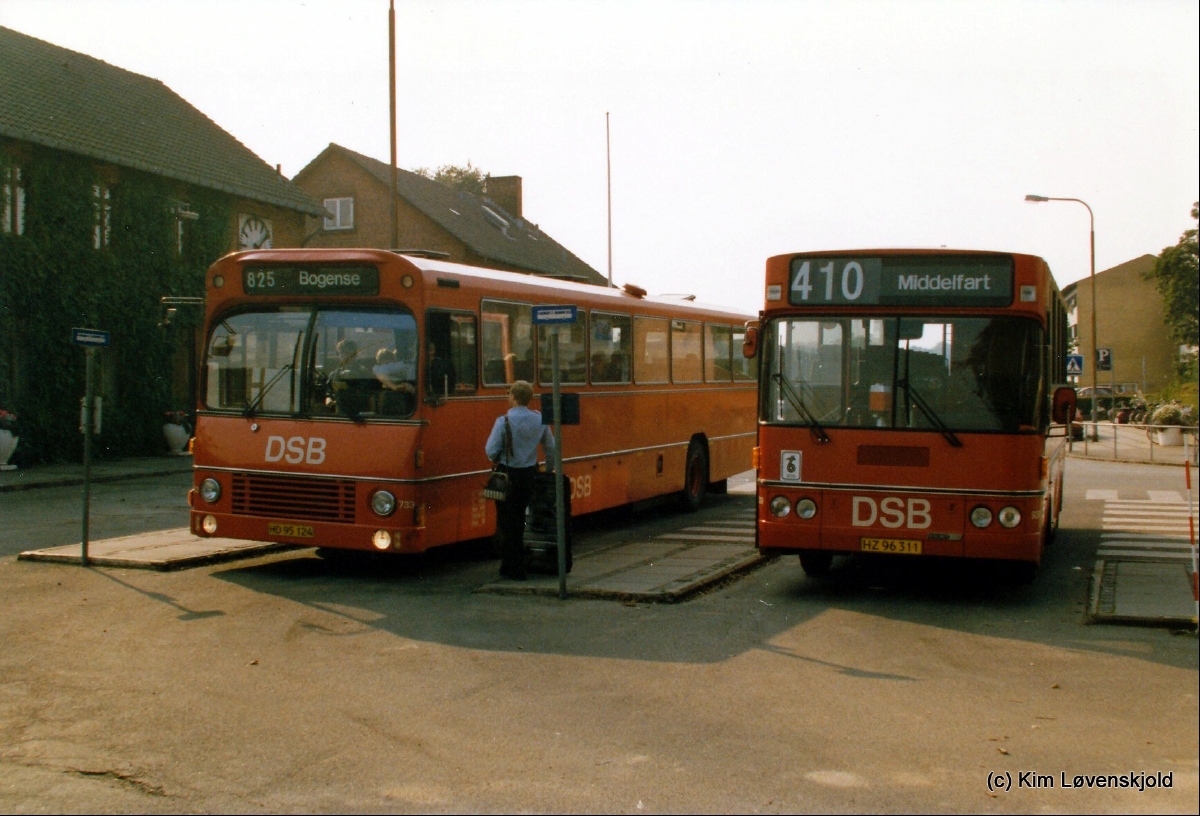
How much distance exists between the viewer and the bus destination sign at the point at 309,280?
11586 mm

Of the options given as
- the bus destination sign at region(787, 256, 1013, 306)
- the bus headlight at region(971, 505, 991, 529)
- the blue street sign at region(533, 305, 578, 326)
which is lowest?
the bus headlight at region(971, 505, 991, 529)

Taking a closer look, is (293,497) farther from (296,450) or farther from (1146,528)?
(1146,528)

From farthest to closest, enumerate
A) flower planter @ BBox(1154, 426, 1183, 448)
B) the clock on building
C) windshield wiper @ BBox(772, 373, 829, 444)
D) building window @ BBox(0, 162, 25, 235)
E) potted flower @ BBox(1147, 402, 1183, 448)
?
flower planter @ BBox(1154, 426, 1183, 448), potted flower @ BBox(1147, 402, 1183, 448), the clock on building, building window @ BBox(0, 162, 25, 235), windshield wiper @ BBox(772, 373, 829, 444)

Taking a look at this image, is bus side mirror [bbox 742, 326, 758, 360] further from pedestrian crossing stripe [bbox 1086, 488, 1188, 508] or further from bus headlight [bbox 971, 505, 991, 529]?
pedestrian crossing stripe [bbox 1086, 488, 1188, 508]

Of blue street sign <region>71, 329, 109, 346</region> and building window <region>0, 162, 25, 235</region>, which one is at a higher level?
building window <region>0, 162, 25, 235</region>

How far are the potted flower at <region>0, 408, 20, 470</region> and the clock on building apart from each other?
11.4 metres

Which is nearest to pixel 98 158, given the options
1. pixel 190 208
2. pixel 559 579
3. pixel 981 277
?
pixel 190 208

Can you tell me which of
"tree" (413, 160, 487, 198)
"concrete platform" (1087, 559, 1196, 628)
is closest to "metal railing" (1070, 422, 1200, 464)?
"concrete platform" (1087, 559, 1196, 628)

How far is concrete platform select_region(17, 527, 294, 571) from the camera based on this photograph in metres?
12.5

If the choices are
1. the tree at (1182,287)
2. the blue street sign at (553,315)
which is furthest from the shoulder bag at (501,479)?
the tree at (1182,287)

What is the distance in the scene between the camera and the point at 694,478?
1908 cm

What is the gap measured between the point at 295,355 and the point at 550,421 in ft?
8.28

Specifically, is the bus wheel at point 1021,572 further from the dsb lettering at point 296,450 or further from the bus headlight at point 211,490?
the bus headlight at point 211,490

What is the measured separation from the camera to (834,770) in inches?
234
